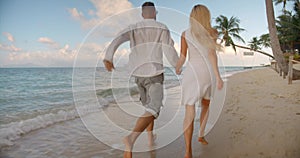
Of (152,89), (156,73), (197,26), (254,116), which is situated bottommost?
(254,116)

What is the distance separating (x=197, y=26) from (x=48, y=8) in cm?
88

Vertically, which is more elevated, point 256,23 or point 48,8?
point 48,8

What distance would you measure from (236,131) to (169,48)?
97cm

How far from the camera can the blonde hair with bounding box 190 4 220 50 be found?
1.24m

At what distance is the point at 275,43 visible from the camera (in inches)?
45.1

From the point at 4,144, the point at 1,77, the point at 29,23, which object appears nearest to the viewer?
the point at 29,23

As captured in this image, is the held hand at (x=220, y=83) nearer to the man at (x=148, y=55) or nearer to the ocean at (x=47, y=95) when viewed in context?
the ocean at (x=47, y=95)

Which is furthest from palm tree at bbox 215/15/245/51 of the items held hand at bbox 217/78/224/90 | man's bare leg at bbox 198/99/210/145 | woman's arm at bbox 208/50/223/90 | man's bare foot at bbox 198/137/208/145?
man's bare foot at bbox 198/137/208/145

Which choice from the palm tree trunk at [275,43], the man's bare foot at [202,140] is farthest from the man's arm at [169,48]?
the man's bare foot at [202,140]

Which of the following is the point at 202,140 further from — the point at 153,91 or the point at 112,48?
the point at 112,48

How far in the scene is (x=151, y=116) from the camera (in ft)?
4.60

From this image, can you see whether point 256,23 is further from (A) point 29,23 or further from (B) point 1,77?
(B) point 1,77

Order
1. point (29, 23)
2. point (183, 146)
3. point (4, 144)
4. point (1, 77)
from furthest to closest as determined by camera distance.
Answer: point (4, 144) < point (183, 146) < point (1, 77) < point (29, 23)

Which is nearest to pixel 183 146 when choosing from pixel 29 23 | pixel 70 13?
pixel 70 13
